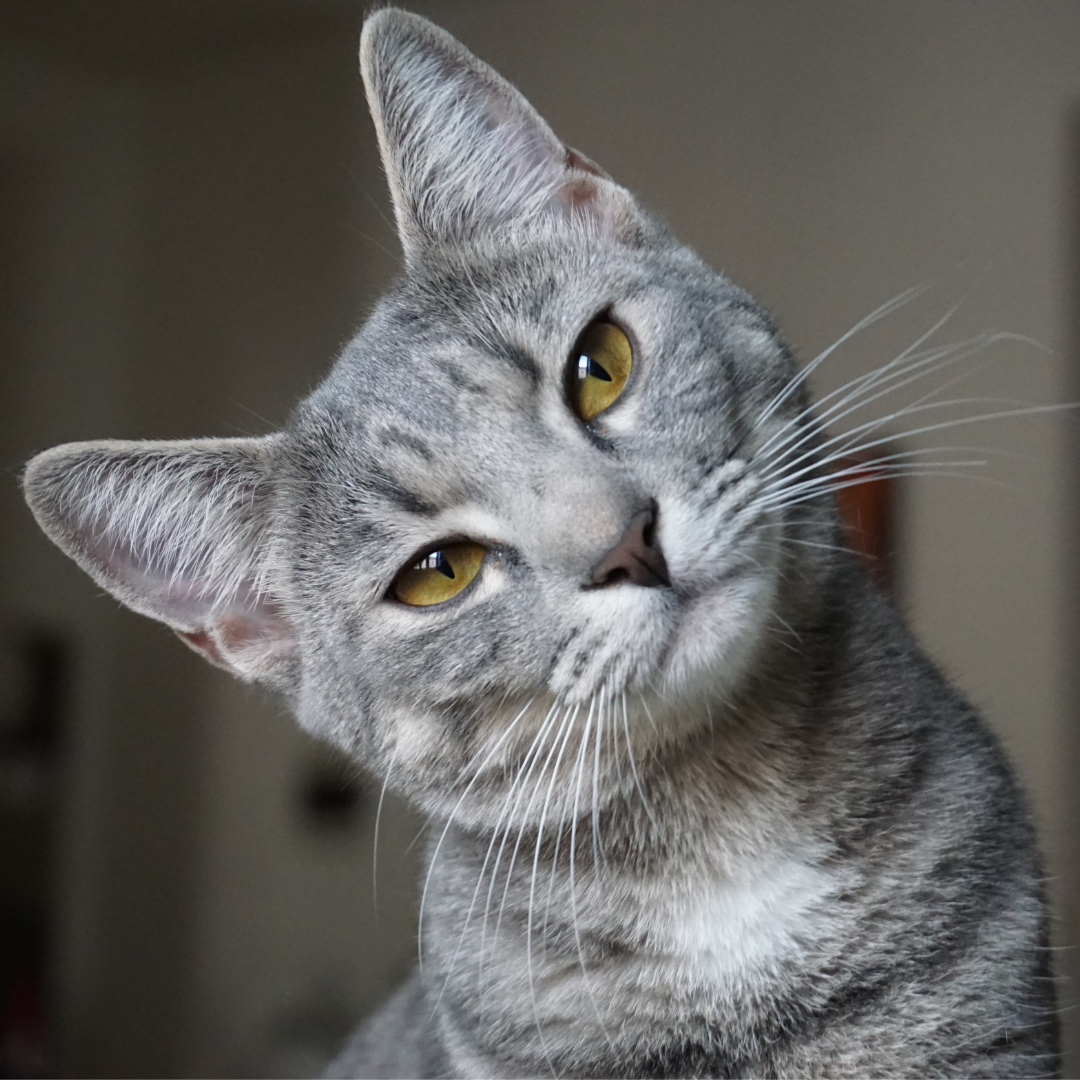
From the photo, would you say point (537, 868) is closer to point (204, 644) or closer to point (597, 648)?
point (597, 648)

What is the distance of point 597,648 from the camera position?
745mm

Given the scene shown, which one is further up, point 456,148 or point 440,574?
point 456,148

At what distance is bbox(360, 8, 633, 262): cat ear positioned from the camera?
0.89 metres

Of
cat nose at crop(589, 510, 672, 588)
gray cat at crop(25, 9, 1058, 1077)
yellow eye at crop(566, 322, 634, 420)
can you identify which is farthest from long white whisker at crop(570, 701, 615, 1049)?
yellow eye at crop(566, 322, 634, 420)

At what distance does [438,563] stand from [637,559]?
199mm

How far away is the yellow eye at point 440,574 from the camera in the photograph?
0.86 metres

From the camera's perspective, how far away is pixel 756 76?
3.96 ft

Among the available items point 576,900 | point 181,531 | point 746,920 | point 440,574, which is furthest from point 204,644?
point 746,920

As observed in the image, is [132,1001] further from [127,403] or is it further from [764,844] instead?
[764,844]

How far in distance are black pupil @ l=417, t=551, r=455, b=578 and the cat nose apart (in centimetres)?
16

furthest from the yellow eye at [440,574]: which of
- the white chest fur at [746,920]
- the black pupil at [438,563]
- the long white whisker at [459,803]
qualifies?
the white chest fur at [746,920]

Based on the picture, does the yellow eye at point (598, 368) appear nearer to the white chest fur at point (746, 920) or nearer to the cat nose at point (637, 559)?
the cat nose at point (637, 559)

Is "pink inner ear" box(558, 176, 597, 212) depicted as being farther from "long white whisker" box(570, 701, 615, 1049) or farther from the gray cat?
"long white whisker" box(570, 701, 615, 1049)

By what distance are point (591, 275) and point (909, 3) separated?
567 millimetres
